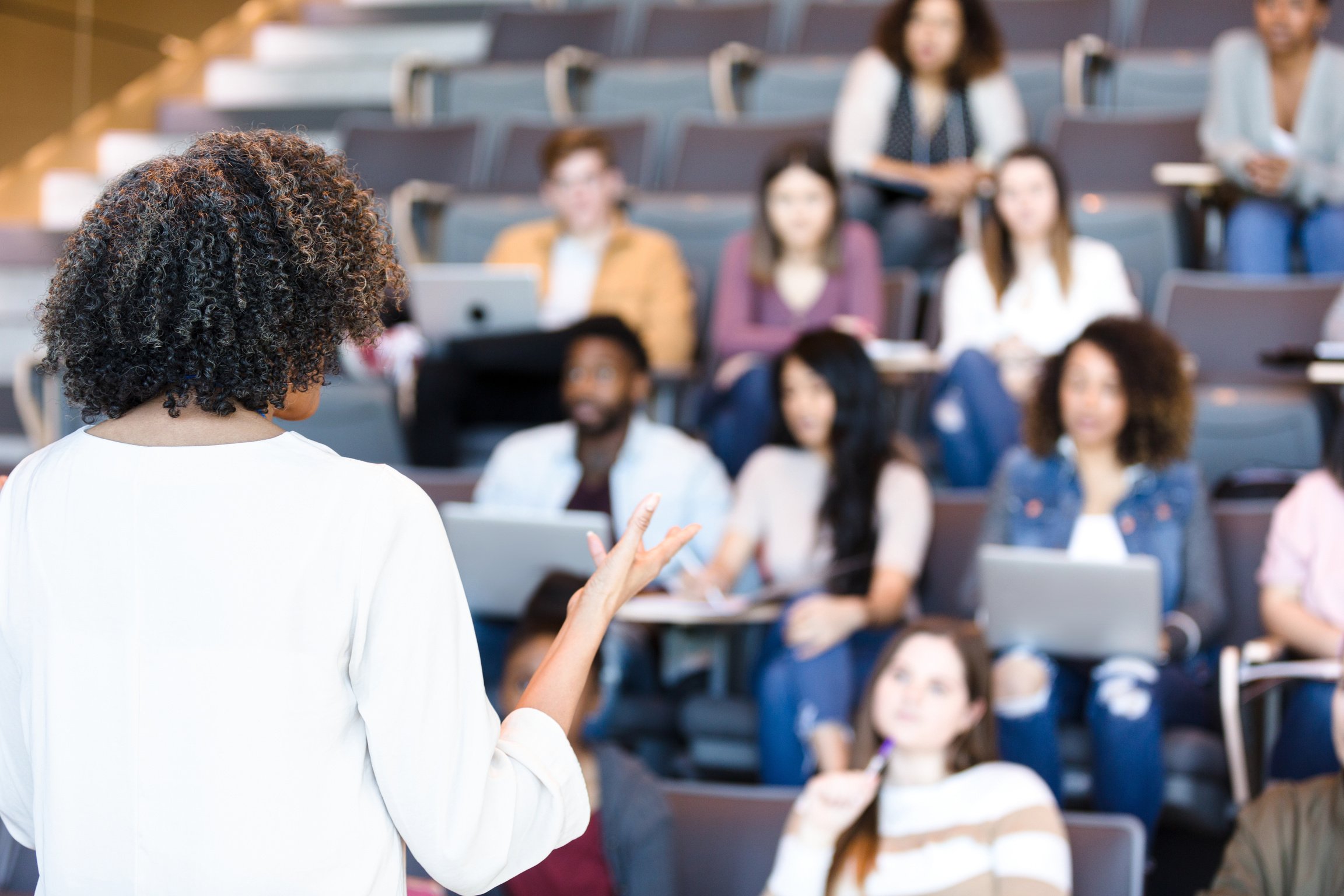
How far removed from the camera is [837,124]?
364cm

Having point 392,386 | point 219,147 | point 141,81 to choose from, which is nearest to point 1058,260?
point 392,386

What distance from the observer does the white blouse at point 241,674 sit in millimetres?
833

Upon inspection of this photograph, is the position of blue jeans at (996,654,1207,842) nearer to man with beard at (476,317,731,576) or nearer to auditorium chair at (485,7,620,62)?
man with beard at (476,317,731,576)

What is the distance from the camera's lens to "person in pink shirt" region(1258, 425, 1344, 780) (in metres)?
2.08

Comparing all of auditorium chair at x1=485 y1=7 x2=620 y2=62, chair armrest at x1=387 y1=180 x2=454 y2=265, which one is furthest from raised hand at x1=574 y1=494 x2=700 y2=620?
auditorium chair at x1=485 y1=7 x2=620 y2=62

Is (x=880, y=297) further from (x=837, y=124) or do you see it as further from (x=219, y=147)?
(x=219, y=147)

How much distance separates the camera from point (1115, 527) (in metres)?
2.38

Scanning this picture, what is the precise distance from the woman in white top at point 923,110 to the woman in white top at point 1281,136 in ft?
1.62

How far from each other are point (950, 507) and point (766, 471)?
1.08 ft

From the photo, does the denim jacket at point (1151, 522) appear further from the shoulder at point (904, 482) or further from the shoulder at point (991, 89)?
the shoulder at point (991, 89)

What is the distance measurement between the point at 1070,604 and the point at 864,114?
1.78m

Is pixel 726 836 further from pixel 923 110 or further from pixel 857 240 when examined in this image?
pixel 923 110

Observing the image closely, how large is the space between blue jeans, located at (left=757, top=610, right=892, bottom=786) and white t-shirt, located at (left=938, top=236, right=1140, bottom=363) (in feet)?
2.99

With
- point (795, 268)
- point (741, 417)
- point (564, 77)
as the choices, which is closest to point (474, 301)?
point (741, 417)
